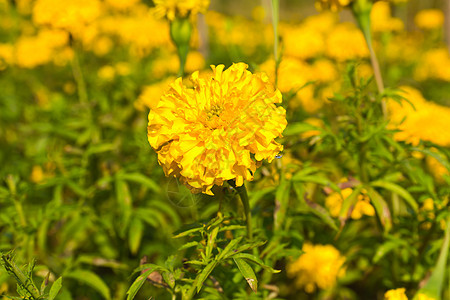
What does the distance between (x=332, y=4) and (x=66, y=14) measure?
1.26 metres

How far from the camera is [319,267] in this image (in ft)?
5.32

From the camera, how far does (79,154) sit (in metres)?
1.95

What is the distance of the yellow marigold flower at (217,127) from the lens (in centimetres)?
89

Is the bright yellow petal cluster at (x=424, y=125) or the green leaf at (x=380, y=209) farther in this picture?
the bright yellow petal cluster at (x=424, y=125)

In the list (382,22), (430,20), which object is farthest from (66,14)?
(430,20)

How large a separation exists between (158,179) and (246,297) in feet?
2.79

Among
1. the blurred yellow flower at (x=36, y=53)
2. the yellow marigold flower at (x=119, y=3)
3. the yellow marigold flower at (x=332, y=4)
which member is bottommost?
the blurred yellow flower at (x=36, y=53)

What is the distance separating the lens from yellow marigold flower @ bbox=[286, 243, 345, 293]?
1.62 metres

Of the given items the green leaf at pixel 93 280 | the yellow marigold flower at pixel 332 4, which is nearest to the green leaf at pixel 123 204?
the green leaf at pixel 93 280

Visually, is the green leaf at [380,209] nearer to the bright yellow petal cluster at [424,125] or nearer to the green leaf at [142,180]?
the bright yellow petal cluster at [424,125]

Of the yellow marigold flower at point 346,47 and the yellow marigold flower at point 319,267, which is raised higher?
the yellow marigold flower at point 346,47

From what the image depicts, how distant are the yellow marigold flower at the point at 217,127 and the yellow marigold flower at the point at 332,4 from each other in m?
0.73

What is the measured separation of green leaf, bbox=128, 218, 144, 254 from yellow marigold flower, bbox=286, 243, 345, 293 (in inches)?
22.9

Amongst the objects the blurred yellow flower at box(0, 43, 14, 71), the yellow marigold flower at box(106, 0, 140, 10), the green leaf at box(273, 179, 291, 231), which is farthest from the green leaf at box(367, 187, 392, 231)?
the yellow marigold flower at box(106, 0, 140, 10)
